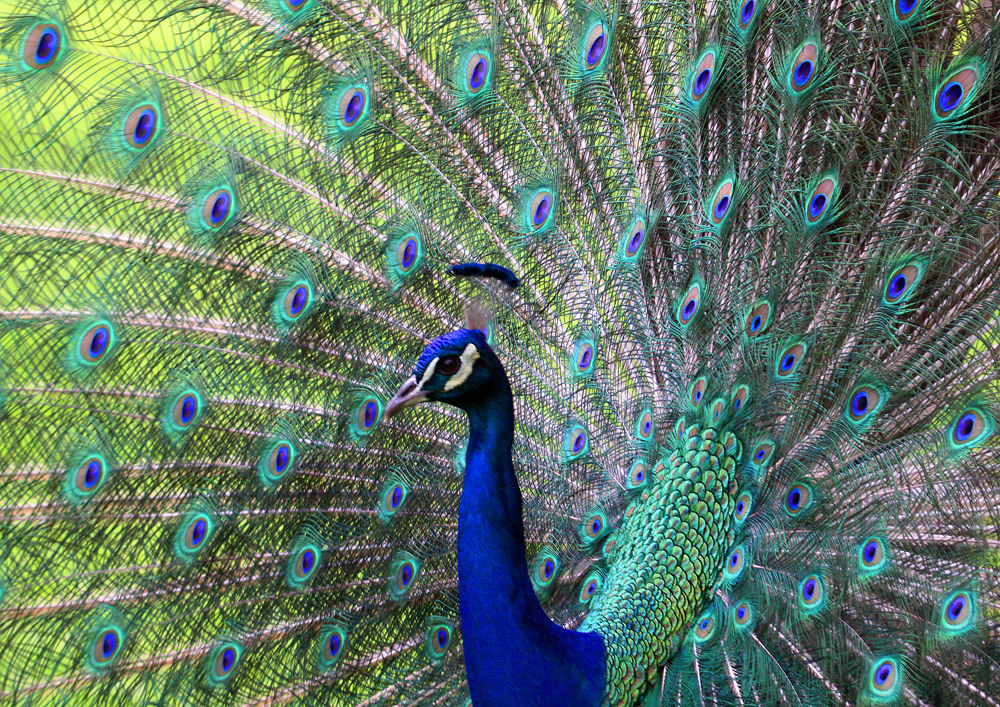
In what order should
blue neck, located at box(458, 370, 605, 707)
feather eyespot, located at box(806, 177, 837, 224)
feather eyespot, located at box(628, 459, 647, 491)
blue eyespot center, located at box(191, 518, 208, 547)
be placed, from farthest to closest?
feather eyespot, located at box(628, 459, 647, 491), feather eyespot, located at box(806, 177, 837, 224), blue eyespot center, located at box(191, 518, 208, 547), blue neck, located at box(458, 370, 605, 707)

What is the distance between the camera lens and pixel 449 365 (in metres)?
1.39

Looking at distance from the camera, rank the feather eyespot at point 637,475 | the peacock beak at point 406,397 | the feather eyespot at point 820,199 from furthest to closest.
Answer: the feather eyespot at point 637,475 → the feather eyespot at point 820,199 → the peacock beak at point 406,397

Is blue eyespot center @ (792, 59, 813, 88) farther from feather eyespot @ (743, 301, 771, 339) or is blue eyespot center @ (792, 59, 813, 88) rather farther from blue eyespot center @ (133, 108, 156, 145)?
blue eyespot center @ (133, 108, 156, 145)

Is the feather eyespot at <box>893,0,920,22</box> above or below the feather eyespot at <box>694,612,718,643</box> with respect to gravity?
above

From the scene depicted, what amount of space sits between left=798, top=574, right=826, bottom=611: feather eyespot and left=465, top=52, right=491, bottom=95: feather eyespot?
4.06ft

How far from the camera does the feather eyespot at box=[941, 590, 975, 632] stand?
1606 mm

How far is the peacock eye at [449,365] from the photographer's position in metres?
1.38

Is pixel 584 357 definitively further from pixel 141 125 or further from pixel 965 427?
pixel 141 125

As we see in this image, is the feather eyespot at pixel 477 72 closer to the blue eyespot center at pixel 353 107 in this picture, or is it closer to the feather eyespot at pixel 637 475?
the blue eyespot center at pixel 353 107

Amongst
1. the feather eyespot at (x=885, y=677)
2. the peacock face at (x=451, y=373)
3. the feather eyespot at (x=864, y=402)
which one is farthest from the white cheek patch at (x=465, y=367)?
the feather eyespot at (x=885, y=677)

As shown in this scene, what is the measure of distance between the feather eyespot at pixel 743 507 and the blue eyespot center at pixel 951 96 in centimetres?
90

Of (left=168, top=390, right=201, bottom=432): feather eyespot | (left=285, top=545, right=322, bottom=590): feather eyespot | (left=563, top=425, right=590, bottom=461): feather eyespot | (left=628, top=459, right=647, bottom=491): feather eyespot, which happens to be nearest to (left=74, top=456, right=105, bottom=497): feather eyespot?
(left=168, top=390, right=201, bottom=432): feather eyespot

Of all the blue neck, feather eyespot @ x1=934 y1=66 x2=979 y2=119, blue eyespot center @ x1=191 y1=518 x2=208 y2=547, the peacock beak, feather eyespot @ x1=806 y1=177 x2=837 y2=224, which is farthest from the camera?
feather eyespot @ x1=806 y1=177 x2=837 y2=224

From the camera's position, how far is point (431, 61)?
70.0 inches
